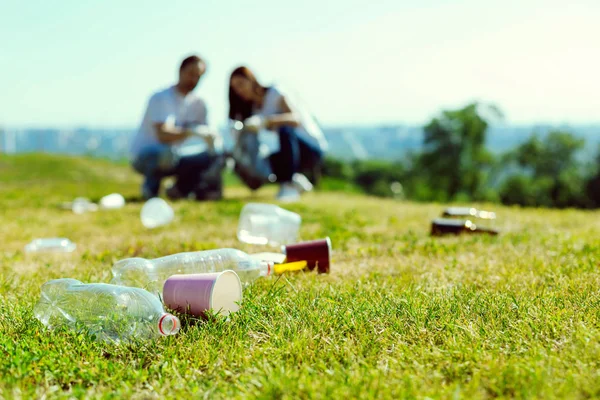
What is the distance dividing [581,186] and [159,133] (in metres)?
49.3

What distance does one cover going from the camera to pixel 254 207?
4.95m

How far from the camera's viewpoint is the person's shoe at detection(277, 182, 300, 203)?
8.52m

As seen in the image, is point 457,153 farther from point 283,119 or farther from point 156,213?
point 156,213

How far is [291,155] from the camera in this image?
8.70m

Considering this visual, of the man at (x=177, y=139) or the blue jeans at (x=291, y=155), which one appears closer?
the man at (x=177, y=139)

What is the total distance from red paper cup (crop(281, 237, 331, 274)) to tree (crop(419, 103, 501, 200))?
47399 mm

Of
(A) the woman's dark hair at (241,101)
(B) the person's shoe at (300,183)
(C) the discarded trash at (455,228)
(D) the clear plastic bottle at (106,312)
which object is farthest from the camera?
(B) the person's shoe at (300,183)

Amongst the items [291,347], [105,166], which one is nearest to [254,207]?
[291,347]

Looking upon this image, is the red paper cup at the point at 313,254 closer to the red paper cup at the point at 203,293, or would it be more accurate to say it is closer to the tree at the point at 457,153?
the red paper cup at the point at 203,293

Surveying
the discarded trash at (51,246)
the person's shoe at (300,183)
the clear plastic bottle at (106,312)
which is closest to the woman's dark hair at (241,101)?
the person's shoe at (300,183)

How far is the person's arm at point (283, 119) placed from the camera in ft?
27.2

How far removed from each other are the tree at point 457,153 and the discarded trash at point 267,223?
151 ft

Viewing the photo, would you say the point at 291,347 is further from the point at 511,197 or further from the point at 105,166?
the point at 511,197

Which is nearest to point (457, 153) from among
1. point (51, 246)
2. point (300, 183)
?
point (300, 183)
